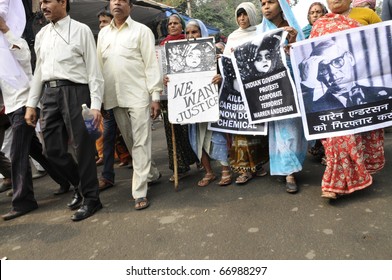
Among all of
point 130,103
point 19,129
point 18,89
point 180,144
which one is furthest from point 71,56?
point 180,144

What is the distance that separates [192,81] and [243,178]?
117 centimetres

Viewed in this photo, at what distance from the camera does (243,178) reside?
3527 millimetres

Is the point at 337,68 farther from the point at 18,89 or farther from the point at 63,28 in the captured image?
the point at 18,89

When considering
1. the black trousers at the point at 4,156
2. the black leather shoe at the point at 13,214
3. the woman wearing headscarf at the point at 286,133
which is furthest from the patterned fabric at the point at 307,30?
the black leather shoe at the point at 13,214

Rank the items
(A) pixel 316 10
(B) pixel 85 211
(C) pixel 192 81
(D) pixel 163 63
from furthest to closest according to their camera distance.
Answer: (A) pixel 316 10, (D) pixel 163 63, (C) pixel 192 81, (B) pixel 85 211

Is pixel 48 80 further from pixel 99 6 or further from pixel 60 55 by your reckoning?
pixel 99 6

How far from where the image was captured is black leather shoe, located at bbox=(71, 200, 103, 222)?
3.05 meters

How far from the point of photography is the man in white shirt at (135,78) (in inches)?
126

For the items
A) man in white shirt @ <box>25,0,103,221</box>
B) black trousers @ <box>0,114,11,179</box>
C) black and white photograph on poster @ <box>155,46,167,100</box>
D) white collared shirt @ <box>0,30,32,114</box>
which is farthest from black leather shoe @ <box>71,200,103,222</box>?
black trousers @ <box>0,114,11,179</box>

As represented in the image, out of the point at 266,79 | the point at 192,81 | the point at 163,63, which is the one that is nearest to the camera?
the point at 266,79

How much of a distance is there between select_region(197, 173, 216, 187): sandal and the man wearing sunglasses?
1.38 meters

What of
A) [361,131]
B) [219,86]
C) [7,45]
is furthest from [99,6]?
[361,131]

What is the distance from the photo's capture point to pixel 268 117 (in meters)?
3.23

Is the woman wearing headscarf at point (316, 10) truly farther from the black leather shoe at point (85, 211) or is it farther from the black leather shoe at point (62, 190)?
the black leather shoe at point (62, 190)
